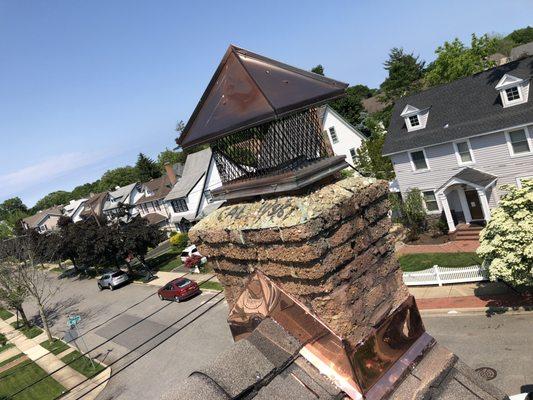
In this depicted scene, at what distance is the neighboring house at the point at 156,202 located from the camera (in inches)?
2156

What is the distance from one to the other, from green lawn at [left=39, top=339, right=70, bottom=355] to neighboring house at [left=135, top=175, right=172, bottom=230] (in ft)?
86.5

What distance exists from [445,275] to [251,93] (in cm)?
1682

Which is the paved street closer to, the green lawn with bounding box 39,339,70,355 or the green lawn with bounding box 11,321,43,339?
the green lawn with bounding box 39,339,70,355

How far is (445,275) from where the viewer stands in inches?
709

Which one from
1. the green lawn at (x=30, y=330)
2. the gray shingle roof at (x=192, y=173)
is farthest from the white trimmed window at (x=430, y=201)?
the green lawn at (x=30, y=330)

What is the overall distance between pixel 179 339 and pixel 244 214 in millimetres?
19121

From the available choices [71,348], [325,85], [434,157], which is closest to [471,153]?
[434,157]

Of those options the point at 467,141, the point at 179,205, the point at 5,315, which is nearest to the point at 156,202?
the point at 179,205

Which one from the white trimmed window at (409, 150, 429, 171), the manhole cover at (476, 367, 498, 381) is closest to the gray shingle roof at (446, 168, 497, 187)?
the white trimmed window at (409, 150, 429, 171)

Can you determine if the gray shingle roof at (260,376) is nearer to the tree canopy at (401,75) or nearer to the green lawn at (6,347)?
the green lawn at (6,347)

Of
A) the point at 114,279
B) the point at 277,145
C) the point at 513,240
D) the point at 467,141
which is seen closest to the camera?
the point at 277,145

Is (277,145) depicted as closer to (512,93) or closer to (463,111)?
(512,93)

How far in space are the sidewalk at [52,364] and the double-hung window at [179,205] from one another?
20.0 metres

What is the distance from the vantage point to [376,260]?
382 cm
